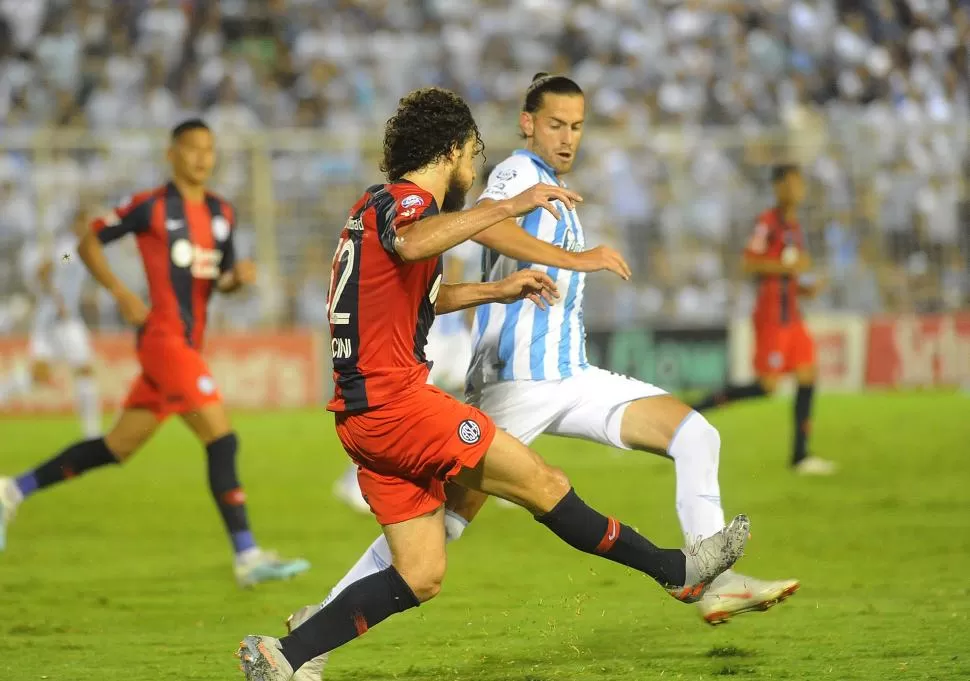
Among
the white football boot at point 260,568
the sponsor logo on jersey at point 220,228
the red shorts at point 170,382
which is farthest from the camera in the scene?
the sponsor logo on jersey at point 220,228

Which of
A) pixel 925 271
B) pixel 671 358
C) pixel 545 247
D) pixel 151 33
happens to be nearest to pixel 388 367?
pixel 545 247

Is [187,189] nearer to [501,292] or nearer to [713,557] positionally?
[501,292]

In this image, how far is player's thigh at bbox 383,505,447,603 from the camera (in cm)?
501

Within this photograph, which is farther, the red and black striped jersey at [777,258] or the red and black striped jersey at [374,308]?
the red and black striped jersey at [777,258]

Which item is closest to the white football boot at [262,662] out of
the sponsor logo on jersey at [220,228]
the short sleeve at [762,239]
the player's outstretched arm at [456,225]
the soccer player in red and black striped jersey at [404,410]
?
the soccer player in red and black striped jersey at [404,410]

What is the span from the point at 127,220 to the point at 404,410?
418cm

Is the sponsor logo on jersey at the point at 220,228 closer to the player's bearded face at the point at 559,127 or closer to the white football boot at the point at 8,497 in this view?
the white football boot at the point at 8,497

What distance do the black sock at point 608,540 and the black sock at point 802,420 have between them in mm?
7214

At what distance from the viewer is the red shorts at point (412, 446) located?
4969 millimetres

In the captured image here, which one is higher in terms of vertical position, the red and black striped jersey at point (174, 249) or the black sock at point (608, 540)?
the red and black striped jersey at point (174, 249)

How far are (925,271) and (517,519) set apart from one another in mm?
11385

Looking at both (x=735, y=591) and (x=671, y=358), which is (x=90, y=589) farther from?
(x=671, y=358)

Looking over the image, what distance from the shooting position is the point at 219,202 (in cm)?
873

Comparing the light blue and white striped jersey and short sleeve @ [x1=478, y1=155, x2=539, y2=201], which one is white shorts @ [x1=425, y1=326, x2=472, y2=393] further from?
short sleeve @ [x1=478, y1=155, x2=539, y2=201]
